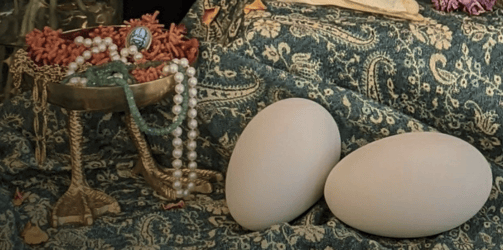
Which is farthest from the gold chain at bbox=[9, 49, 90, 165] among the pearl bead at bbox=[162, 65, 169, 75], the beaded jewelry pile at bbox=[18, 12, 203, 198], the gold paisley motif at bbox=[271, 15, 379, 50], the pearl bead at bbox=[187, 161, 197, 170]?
the gold paisley motif at bbox=[271, 15, 379, 50]

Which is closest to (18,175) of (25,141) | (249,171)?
(25,141)

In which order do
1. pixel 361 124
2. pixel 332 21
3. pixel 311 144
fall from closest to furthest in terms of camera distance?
1. pixel 311 144
2. pixel 361 124
3. pixel 332 21

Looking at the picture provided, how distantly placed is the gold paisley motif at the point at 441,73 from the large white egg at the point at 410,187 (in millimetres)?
192

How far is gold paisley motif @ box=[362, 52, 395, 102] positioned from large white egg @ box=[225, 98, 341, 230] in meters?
0.18

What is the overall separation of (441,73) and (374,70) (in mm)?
121

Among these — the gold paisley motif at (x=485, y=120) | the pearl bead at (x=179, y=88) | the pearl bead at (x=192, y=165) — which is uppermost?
the pearl bead at (x=179, y=88)

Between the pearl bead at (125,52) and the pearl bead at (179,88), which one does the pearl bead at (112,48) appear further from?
the pearl bead at (179,88)

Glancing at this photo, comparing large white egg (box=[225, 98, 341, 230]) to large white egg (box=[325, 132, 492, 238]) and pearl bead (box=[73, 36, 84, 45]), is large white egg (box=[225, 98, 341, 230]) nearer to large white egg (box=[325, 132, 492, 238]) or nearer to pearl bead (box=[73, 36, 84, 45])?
large white egg (box=[325, 132, 492, 238])

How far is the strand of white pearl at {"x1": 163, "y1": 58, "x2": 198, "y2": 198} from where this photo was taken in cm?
121

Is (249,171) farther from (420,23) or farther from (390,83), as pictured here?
(420,23)

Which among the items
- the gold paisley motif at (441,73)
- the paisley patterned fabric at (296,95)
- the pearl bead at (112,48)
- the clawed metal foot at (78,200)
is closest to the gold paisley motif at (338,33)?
the paisley patterned fabric at (296,95)

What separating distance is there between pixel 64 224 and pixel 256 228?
34cm

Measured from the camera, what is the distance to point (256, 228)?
1.17 meters

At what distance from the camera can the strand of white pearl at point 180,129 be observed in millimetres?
1212
